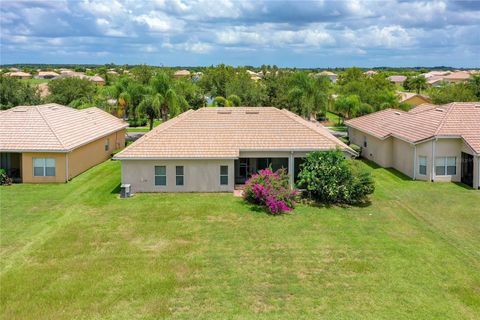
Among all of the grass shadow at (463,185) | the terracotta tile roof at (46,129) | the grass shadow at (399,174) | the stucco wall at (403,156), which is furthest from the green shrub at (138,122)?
the grass shadow at (463,185)

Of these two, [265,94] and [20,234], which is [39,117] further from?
[265,94]

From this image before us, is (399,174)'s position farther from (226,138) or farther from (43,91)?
(43,91)

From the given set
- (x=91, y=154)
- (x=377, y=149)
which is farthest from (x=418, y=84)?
(x=91, y=154)

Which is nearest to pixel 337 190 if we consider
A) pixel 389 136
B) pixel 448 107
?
pixel 389 136

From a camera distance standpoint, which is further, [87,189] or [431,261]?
[87,189]

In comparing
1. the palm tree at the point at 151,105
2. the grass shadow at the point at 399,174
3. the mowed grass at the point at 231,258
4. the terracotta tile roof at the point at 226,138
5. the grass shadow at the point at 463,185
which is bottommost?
the mowed grass at the point at 231,258

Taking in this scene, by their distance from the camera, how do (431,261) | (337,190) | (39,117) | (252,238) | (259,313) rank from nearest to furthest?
(259,313), (431,261), (252,238), (337,190), (39,117)

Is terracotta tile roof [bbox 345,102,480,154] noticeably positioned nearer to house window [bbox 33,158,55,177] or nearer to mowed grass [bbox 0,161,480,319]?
mowed grass [bbox 0,161,480,319]

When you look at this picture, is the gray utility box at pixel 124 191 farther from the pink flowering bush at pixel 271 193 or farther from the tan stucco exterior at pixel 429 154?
the tan stucco exterior at pixel 429 154
